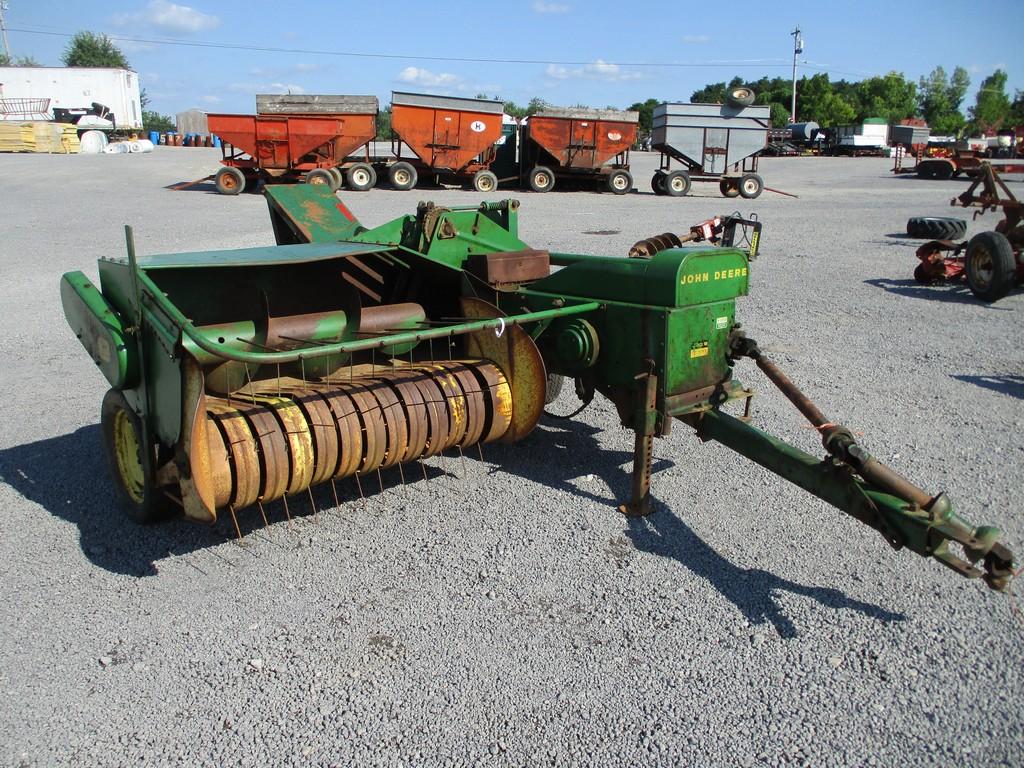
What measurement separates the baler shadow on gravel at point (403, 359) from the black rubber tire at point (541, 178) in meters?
16.4

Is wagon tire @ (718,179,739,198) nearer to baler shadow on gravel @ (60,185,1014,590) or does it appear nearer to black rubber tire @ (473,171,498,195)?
black rubber tire @ (473,171,498,195)

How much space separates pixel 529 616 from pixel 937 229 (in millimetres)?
11300

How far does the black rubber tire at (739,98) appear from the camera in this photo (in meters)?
20.1

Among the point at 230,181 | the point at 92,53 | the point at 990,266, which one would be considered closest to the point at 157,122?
the point at 92,53

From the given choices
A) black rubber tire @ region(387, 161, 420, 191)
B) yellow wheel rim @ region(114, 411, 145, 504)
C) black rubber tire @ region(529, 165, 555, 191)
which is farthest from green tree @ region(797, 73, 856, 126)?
yellow wheel rim @ region(114, 411, 145, 504)

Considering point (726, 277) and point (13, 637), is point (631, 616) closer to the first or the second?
point (726, 277)

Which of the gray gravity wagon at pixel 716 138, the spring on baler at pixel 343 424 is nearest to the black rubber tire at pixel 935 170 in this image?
the gray gravity wagon at pixel 716 138

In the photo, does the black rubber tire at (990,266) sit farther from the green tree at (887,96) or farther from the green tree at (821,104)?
the green tree at (887,96)

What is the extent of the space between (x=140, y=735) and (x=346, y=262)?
8.65 feet

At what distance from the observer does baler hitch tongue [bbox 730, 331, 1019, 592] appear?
2.43m

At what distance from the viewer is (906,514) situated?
259 cm

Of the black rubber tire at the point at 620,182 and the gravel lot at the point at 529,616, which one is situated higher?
the black rubber tire at the point at 620,182

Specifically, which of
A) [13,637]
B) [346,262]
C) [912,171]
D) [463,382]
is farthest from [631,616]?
[912,171]

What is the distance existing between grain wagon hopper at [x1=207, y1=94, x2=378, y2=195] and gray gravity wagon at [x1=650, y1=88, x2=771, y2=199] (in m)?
7.62
